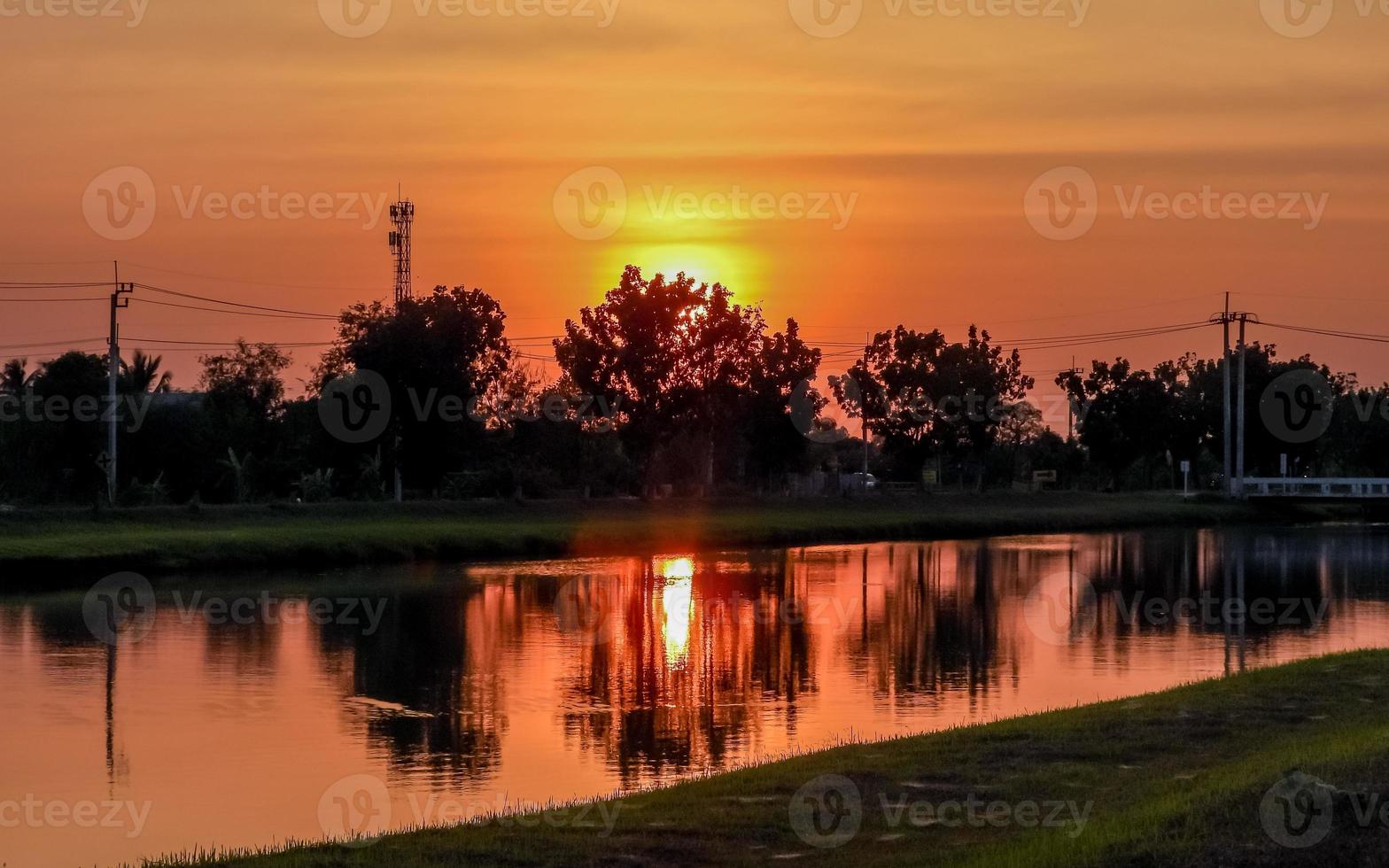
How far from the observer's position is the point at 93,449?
78062 millimetres

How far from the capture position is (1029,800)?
1541 cm

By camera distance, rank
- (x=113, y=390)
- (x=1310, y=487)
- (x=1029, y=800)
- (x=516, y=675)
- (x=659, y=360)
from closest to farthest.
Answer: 1. (x=1029, y=800)
2. (x=516, y=675)
3. (x=113, y=390)
4. (x=659, y=360)
5. (x=1310, y=487)

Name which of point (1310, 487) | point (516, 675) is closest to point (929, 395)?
point (1310, 487)

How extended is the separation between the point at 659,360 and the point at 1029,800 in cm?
7325

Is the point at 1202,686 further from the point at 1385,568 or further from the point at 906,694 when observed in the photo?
the point at 1385,568

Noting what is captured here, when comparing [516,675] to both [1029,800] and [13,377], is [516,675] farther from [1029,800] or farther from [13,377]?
[13,377]

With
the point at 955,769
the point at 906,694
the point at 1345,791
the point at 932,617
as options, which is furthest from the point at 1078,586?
the point at 1345,791

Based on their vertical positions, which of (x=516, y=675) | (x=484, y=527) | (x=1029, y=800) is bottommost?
(x=516, y=675)

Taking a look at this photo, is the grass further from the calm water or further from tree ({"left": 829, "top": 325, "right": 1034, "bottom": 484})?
tree ({"left": 829, "top": 325, "right": 1034, "bottom": 484})

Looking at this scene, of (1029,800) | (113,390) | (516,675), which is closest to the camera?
(1029,800)

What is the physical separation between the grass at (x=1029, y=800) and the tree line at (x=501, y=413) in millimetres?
45801

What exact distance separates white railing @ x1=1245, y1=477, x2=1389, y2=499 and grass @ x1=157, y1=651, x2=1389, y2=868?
90428 mm

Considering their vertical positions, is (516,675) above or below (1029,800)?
below

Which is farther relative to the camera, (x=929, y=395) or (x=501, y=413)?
(x=929, y=395)
